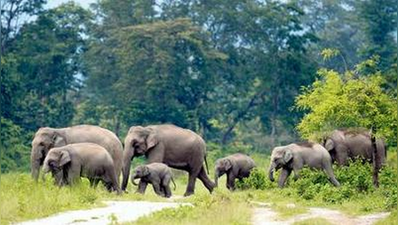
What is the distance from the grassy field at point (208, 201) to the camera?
1455cm

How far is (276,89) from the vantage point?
48375 mm

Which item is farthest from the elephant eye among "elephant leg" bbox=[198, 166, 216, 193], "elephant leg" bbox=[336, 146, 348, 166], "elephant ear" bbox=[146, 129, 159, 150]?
"elephant leg" bbox=[336, 146, 348, 166]

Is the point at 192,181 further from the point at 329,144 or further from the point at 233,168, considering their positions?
the point at 329,144

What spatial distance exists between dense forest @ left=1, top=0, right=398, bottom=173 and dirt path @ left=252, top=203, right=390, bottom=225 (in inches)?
923

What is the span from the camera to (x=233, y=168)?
2475 cm

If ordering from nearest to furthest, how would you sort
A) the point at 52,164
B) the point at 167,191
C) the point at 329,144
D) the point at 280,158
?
1. the point at 52,164
2. the point at 167,191
3. the point at 280,158
4. the point at 329,144

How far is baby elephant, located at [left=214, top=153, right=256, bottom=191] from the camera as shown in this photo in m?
24.7

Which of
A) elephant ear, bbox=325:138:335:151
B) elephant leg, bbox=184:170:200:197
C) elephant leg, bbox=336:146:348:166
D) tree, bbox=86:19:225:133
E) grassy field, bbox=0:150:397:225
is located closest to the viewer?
grassy field, bbox=0:150:397:225

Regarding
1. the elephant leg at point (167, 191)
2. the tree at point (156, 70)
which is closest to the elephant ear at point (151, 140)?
the elephant leg at point (167, 191)

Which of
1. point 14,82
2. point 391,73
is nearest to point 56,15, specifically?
point 14,82

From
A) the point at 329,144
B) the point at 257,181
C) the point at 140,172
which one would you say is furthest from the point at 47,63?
the point at 140,172

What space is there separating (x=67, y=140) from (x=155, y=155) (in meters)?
2.62

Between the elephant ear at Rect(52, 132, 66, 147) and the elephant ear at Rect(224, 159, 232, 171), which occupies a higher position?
the elephant ear at Rect(52, 132, 66, 147)

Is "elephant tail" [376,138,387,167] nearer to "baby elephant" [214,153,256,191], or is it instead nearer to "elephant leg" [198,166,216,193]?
"baby elephant" [214,153,256,191]
